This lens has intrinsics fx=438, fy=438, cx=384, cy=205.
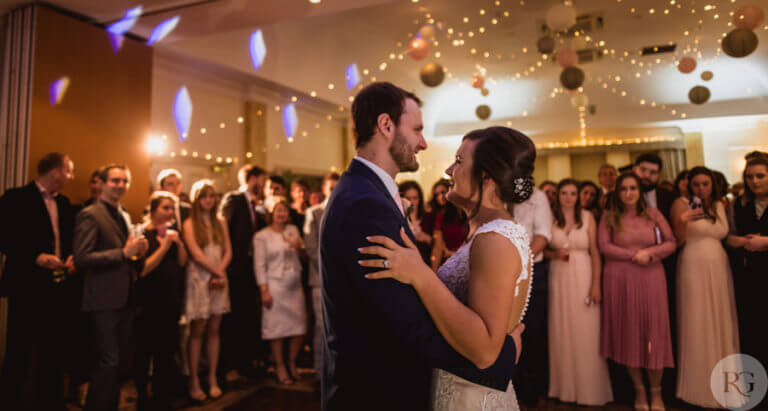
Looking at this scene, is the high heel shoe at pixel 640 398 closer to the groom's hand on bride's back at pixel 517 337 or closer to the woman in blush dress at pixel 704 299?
the woman in blush dress at pixel 704 299

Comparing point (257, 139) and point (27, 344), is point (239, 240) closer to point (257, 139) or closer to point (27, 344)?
point (27, 344)

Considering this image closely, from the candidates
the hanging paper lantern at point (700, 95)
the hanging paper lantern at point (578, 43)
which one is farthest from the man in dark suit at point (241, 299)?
the hanging paper lantern at point (700, 95)

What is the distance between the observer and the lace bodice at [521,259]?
1108 mm

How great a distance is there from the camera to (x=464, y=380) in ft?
4.09

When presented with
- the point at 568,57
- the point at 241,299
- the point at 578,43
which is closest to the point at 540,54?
the point at 578,43

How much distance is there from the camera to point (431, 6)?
5.09 m

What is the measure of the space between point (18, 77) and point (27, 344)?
2166 mm

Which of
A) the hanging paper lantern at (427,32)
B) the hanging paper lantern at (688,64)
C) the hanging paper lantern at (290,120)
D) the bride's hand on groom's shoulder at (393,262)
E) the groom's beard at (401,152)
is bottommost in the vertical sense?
the bride's hand on groom's shoulder at (393,262)

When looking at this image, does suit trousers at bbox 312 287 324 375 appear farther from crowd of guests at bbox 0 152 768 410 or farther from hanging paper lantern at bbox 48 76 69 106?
hanging paper lantern at bbox 48 76 69 106

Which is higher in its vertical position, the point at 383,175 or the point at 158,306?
the point at 383,175

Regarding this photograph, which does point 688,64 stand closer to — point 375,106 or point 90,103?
point 375,106

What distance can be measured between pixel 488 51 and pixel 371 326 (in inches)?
259

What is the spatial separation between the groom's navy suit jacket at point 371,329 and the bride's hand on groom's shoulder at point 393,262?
0.06ft

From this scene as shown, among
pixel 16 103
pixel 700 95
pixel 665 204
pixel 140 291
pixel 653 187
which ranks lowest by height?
pixel 140 291
